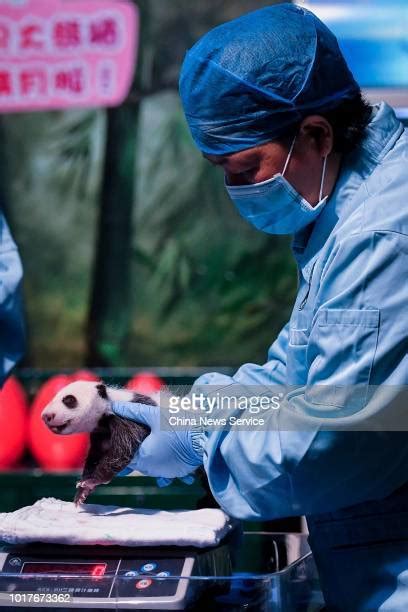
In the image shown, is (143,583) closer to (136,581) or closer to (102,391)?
(136,581)

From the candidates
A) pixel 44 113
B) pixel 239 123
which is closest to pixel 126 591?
pixel 239 123

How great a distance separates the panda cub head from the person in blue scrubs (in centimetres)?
14

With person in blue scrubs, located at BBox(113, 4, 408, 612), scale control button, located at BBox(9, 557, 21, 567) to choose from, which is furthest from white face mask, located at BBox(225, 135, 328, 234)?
scale control button, located at BBox(9, 557, 21, 567)

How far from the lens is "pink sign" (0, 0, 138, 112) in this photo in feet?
11.3

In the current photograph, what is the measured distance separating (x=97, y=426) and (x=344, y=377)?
45 cm

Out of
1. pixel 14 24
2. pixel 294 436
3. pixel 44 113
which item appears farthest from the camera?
pixel 44 113

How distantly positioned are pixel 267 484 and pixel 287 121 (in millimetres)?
493

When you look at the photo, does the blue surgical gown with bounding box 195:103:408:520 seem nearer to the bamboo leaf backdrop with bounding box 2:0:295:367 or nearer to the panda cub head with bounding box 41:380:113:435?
the panda cub head with bounding box 41:380:113:435

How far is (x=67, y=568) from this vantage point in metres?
1.29

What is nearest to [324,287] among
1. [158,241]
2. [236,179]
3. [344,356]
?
[344,356]

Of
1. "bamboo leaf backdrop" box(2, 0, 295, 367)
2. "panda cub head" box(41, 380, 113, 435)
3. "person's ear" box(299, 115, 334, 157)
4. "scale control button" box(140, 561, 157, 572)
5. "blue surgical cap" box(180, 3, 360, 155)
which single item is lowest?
"bamboo leaf backdrop" box(2, 0, 295, 367)

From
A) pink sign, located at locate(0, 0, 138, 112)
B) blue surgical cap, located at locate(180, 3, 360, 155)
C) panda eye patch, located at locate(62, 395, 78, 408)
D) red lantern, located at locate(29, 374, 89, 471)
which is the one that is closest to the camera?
blue surgical cap, located at locate(180, 3, 360, 155)

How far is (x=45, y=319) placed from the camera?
377 cm

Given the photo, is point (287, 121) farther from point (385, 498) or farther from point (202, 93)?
point (385, 498)
